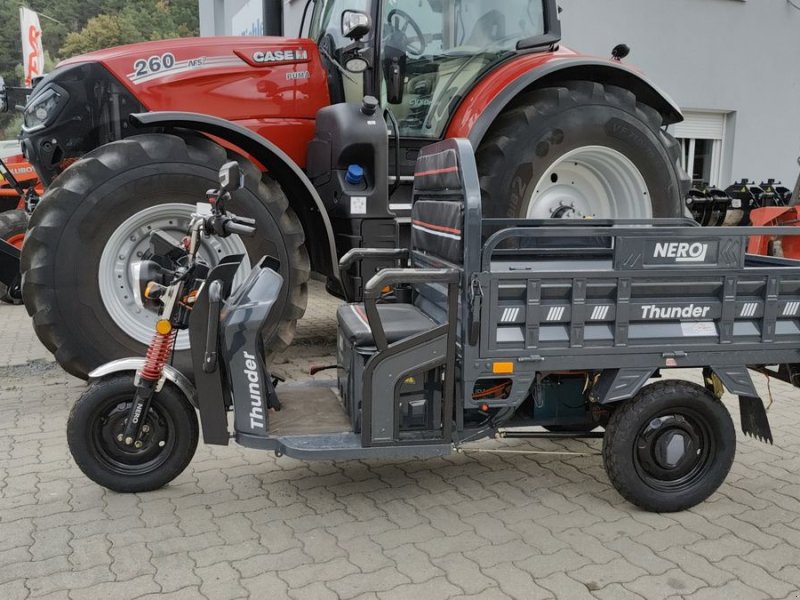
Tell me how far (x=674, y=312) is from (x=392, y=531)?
4.93 ft

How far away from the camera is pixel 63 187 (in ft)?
14.0

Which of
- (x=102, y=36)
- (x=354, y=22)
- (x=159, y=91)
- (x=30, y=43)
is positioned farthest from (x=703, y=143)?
(x=102, y=36)

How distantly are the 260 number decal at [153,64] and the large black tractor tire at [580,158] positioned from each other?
2.16 meters

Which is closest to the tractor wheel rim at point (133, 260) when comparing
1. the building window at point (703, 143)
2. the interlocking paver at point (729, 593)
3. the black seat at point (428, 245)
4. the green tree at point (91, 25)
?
the black seat at point (428, 245)

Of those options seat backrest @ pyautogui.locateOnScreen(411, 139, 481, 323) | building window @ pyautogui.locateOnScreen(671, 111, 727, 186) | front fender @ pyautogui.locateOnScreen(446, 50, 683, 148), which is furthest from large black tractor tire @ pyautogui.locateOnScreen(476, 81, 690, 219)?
building window @ pyautogui.locateOnScreen(671, 111, 727, 186)

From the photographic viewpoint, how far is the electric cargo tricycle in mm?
3066

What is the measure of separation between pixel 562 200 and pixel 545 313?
2.71m

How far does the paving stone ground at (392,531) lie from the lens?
2.74 meters

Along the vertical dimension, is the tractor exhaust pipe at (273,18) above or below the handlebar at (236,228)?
above

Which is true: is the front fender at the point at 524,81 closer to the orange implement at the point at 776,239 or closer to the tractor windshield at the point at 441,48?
the tractor windshield at the point at 441,48

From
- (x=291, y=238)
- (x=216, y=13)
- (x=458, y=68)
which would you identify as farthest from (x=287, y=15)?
(x=216, y=13)

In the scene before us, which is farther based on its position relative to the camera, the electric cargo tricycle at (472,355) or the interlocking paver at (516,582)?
the electric cargo tricycle at (472,355)

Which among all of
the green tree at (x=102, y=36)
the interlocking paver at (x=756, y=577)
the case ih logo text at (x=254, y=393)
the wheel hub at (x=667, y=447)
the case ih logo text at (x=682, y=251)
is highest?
the green tree at (x=102, y=36)

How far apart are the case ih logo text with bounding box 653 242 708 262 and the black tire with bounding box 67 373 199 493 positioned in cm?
215
